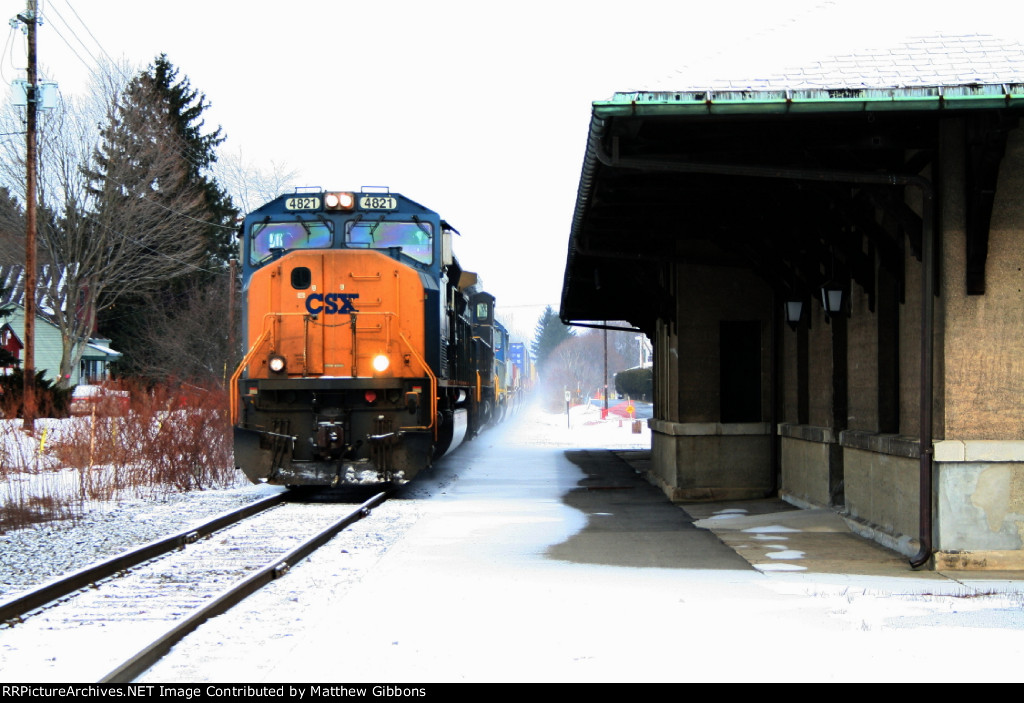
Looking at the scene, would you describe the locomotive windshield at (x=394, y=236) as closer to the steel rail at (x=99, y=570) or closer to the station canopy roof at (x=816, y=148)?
the station canopy roof at (x=816, y=148)

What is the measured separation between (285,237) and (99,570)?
7.56 m

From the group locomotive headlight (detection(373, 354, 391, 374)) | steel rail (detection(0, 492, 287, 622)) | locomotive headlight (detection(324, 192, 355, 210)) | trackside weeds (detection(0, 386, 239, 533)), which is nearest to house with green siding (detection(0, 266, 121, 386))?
trackside weeds (detection(0, 386, 239, 533))

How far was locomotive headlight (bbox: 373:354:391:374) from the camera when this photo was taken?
46.6 feet

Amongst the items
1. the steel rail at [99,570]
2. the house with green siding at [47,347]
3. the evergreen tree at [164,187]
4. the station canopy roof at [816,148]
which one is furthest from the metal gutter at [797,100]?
the house with green siding at [47,347]

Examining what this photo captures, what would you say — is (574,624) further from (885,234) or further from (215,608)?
(885,234)

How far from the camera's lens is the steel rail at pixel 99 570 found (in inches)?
276

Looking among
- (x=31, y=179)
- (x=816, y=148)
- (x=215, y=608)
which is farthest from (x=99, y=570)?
(x=31, y=179)

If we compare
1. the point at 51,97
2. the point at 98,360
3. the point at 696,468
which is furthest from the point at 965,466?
the point at 98,360

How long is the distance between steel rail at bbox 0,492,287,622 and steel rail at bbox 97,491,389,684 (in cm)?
128

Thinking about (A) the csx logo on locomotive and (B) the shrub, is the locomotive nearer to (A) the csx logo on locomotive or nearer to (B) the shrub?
(A) the csx logo on locomotive

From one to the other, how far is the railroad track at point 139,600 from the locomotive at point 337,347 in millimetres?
2227

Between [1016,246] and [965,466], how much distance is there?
178 centimetres

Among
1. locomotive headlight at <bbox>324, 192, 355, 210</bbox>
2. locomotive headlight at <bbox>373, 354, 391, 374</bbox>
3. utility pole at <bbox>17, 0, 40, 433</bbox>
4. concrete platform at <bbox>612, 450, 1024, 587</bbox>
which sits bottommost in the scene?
concrete platform at <bbox>612, 450, 1024, 587</bbox>

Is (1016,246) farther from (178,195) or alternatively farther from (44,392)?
(178,195)
